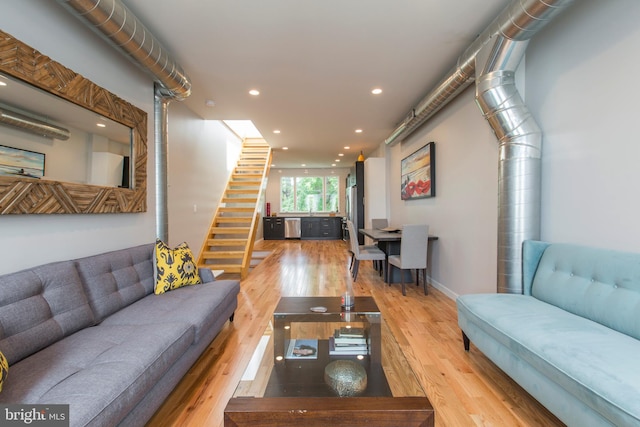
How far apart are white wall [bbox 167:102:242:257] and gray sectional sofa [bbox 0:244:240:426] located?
199 centimetres

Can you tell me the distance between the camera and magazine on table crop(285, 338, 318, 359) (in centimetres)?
166

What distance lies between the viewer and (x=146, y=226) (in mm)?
2865

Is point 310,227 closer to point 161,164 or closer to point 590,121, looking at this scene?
point 161,164

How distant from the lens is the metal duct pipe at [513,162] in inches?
86.1

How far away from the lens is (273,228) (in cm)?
1023

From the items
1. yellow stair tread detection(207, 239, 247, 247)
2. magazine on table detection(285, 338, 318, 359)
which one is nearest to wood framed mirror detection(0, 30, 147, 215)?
magazine on table detection(285, 338, 318, 359)

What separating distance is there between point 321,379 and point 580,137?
7.39 feet

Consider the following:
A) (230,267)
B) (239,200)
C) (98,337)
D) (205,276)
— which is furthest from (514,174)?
(239,200)

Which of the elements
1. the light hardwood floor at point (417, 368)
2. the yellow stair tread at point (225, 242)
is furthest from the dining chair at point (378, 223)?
the yellow stair tread at point (225, 242)

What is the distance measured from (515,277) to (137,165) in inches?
130

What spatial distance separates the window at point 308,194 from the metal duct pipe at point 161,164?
305 inches

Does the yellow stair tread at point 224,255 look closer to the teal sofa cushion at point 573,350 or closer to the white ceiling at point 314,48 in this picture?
the white ceiling at point 314,48

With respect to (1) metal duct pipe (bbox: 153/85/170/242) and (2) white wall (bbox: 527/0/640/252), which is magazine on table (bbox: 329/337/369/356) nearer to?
(2) white wall (bbox: 527/0/640/252)

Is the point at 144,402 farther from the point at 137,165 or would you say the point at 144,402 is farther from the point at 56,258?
the point at 137,165
